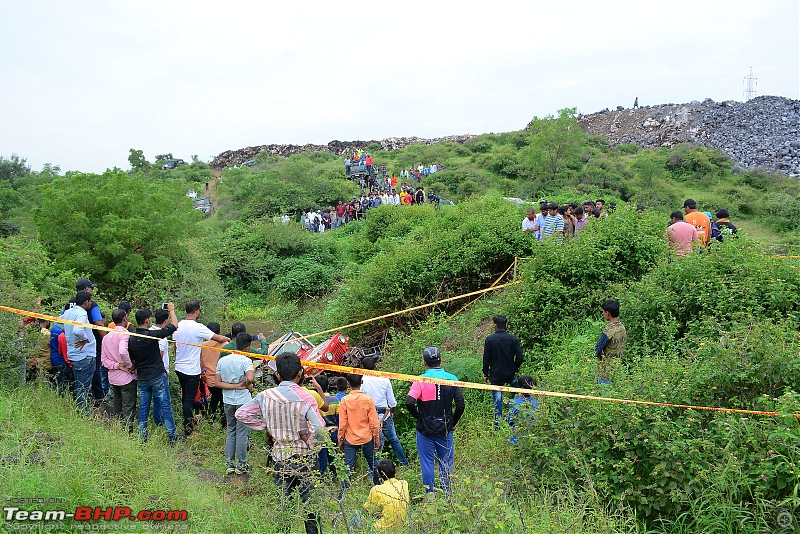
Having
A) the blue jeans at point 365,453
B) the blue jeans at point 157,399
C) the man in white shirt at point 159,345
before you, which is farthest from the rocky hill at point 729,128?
the blue jeans at point 157,399

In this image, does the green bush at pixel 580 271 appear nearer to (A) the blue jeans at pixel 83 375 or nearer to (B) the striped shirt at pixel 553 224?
(B) the striped shirt at pixel 553 224

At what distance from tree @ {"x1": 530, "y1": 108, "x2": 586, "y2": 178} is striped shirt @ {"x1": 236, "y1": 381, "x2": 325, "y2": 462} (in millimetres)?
Answer: 27031

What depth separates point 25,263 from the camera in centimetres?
984

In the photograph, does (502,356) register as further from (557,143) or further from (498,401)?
(557,143)

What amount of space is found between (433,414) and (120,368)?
383cm

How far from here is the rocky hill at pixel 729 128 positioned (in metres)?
35.0

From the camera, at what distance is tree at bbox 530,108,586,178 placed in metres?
29.7

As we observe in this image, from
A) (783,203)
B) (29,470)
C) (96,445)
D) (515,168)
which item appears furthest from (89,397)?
(515,168)

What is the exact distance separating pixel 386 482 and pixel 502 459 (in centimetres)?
142

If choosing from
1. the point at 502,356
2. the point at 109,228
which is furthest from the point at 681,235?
the point at 109,228

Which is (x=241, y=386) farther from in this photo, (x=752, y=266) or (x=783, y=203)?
(x=783, y=203)

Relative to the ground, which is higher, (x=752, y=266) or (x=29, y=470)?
(x=752, y=266)

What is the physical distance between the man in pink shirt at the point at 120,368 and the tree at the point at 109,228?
670 centimetres

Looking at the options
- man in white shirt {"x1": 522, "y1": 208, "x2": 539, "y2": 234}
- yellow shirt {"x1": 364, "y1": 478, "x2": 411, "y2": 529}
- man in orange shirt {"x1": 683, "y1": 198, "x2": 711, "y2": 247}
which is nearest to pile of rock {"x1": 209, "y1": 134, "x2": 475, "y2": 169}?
man in white shirt {"x1": 522, "y1": 208, "x2": 539, "y2": 234}
